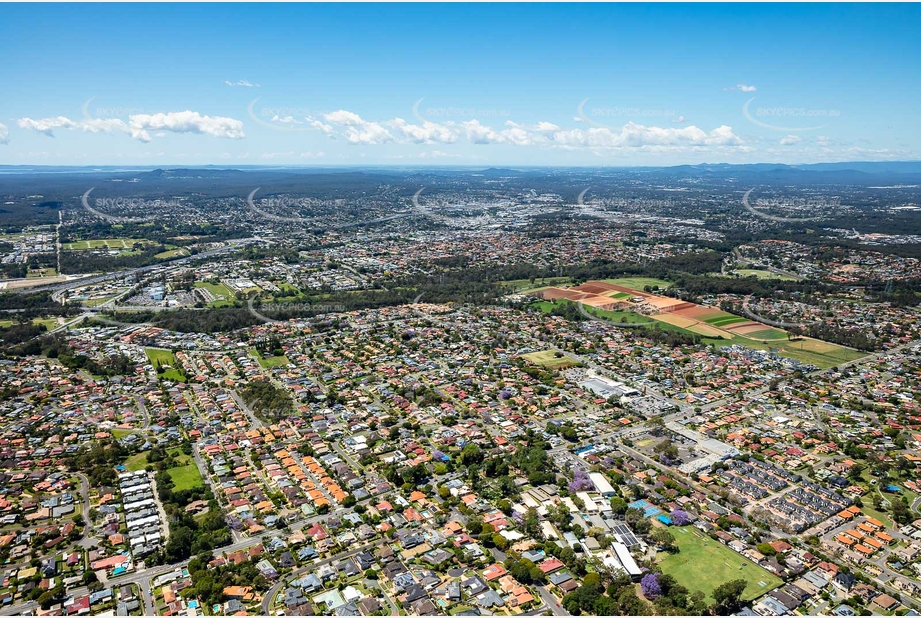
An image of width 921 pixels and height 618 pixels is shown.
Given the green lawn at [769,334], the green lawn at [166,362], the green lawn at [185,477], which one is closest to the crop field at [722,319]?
the green lawn at [769,334]

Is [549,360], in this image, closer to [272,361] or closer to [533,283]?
[272,361]

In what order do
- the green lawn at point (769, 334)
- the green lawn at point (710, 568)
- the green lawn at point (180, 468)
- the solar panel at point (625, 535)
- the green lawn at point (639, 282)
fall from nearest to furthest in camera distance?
the green lawn at point (710, 568) → the solar panel at point (625, 535) → the green lawn at point (180, 468) → the green lawn at point (769, 334) → the green lawn at point (639, 282)

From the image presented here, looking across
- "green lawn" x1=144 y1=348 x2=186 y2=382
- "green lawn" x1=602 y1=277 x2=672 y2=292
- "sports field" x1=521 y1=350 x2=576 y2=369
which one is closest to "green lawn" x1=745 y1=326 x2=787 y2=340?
"green lawn" x1=602 y1=277 x2=672 y2=292

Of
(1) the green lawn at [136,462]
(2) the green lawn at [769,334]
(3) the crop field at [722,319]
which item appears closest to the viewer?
(1) the green lawn at [136,462]

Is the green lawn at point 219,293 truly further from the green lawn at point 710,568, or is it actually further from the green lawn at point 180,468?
the green lawn at point 710,568

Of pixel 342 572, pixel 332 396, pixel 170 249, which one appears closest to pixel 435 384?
pixel 332 396

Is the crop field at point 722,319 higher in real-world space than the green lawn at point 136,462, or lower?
higher
